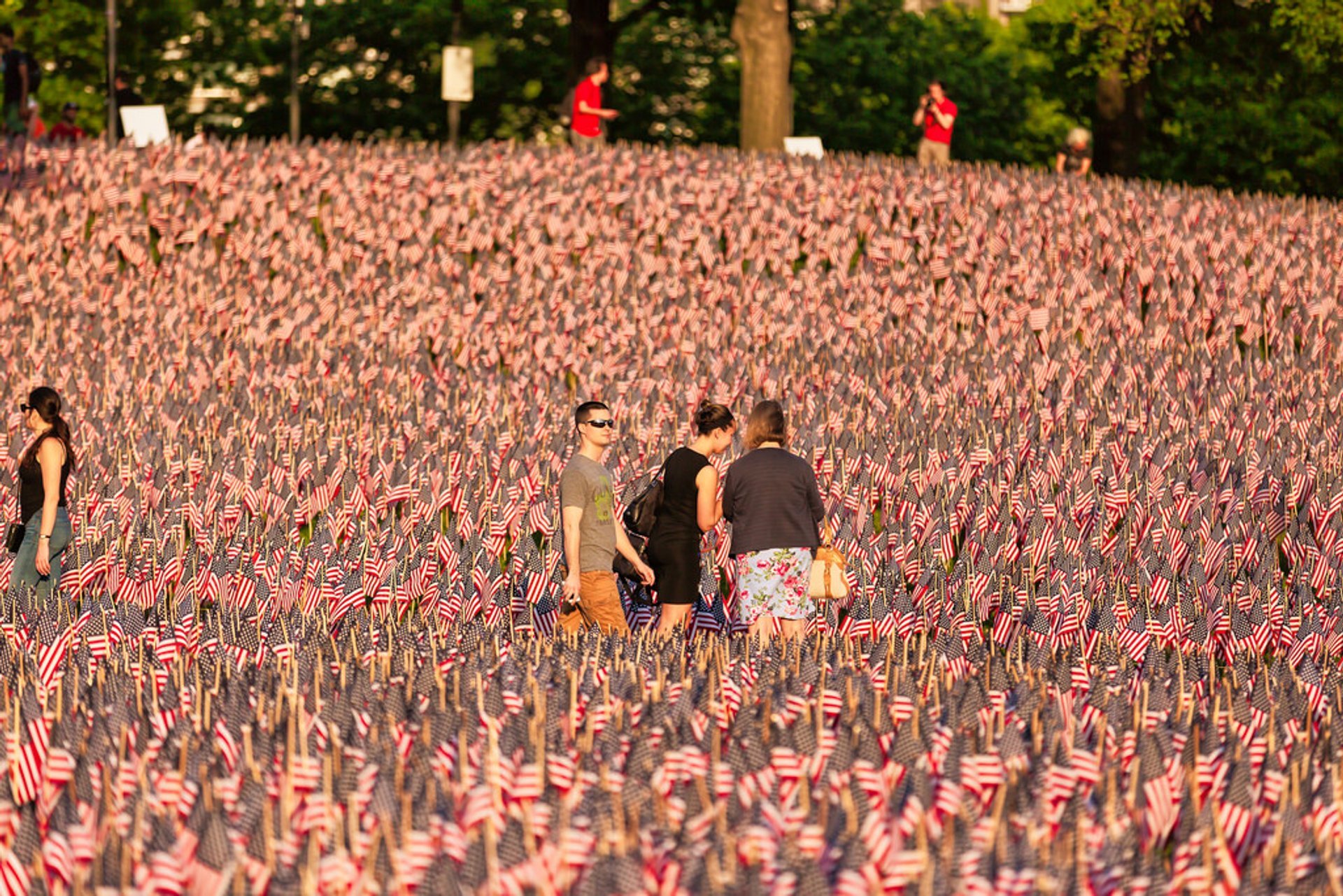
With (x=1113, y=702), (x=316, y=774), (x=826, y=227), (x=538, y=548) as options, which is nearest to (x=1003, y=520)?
(x=538, y=548)

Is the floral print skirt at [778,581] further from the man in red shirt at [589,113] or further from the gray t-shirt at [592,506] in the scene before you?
the man in red shirt at [589,113]

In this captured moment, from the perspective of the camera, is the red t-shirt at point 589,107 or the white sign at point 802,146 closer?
the red t-shirt at point 589,107

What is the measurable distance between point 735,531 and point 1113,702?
2.97 meters

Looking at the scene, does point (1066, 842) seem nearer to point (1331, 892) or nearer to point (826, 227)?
A: point (1331, 892)

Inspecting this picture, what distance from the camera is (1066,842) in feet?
19.7

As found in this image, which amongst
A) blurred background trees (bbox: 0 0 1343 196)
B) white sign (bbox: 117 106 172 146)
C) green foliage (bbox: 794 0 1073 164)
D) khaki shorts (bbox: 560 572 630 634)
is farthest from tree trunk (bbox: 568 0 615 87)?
khaki shorts (bbox: 560 572 630 634)

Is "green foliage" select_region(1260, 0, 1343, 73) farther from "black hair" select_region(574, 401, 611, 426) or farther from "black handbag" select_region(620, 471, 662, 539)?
"black hair" select_region(574, 401, 611, 426)

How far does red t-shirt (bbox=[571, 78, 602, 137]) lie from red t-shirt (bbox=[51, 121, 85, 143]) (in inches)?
255

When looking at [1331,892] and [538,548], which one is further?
[538,548]

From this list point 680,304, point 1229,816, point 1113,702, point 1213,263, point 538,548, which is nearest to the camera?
point 1229,816

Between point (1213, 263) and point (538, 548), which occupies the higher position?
point (1213, 263)

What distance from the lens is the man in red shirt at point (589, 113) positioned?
2552cm

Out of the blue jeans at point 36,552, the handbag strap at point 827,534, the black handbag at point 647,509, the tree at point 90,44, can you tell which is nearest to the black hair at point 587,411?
the black handbag at point 647,509

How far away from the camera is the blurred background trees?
1709 inches
